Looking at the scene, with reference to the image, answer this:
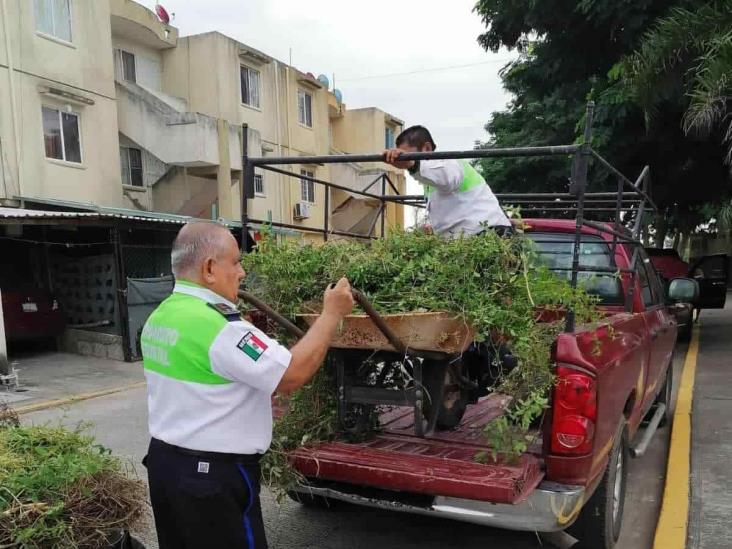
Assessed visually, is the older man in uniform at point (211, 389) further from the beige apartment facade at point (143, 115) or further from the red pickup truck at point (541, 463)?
the beige apartment facade at point (143, 115)

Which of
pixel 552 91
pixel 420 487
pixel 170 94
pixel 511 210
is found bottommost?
pixel 420 487

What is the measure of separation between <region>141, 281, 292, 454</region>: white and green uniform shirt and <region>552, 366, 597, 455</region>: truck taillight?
131 cm

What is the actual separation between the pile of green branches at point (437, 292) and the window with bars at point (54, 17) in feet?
40.8

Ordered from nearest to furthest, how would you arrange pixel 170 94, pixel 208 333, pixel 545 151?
pixel 208 333, pixel 545 151, pixel 170 94

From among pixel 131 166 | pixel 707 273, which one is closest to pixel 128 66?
pixel 131 166

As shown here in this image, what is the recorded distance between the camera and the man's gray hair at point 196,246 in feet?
6.88

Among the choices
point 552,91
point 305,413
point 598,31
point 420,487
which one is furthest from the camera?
point 552,91

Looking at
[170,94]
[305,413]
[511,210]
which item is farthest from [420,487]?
[170,94]

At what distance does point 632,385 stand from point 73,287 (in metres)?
10.6

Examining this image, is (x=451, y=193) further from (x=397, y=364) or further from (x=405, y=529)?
(x=405, y=529)

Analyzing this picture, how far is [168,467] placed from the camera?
2076 mm

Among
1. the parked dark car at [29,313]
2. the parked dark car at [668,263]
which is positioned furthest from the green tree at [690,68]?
the parked dark car at [29,313]

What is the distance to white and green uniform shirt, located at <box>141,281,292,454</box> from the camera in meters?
1.98

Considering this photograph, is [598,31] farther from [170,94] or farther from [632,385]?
[170,94]
